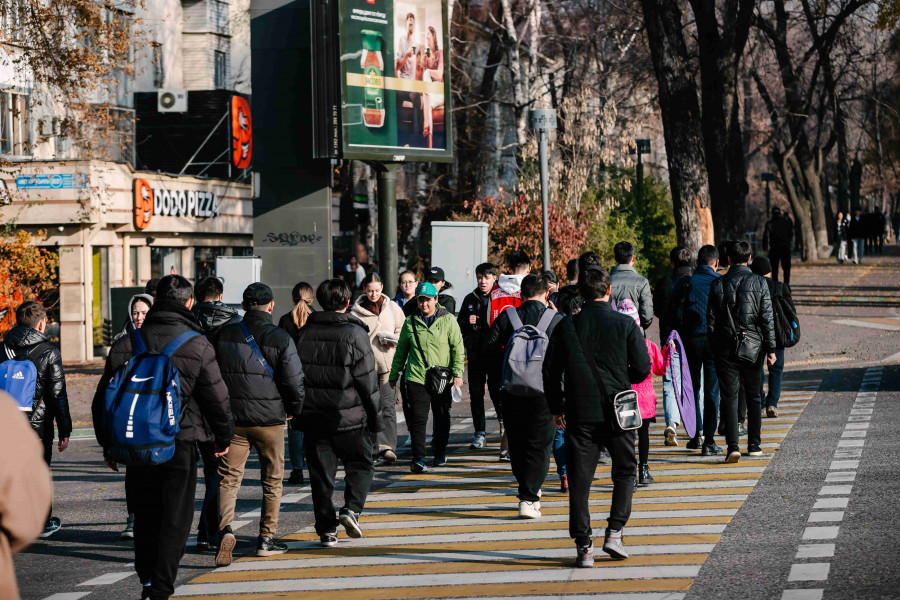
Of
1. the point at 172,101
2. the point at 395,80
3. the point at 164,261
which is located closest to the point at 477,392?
the point at 395,80

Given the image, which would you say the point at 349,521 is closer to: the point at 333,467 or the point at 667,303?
the point at 333,467

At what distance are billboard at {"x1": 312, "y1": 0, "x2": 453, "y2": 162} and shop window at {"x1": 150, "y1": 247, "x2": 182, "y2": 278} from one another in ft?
40.2

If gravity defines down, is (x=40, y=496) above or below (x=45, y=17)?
below

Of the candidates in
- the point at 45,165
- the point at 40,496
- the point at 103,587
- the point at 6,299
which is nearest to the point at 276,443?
the point at 103,587

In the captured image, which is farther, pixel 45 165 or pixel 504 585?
pixel 45 165

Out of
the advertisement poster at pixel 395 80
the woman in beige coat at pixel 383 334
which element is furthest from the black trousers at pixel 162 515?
the advertisement poster at pixel 395 80

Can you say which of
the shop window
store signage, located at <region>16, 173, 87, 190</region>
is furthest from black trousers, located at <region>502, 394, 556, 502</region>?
the shop window

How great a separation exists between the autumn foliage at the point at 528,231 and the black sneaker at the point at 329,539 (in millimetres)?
19591

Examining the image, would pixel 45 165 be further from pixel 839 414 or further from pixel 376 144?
pixel 839 414

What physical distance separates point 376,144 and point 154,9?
24.4m

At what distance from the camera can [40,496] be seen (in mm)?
3461

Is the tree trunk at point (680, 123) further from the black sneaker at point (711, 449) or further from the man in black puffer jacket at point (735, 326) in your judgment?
the man in black puffer jacket at point (735, 326)

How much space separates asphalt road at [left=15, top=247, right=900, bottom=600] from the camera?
291 inches

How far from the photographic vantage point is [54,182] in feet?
94.1
